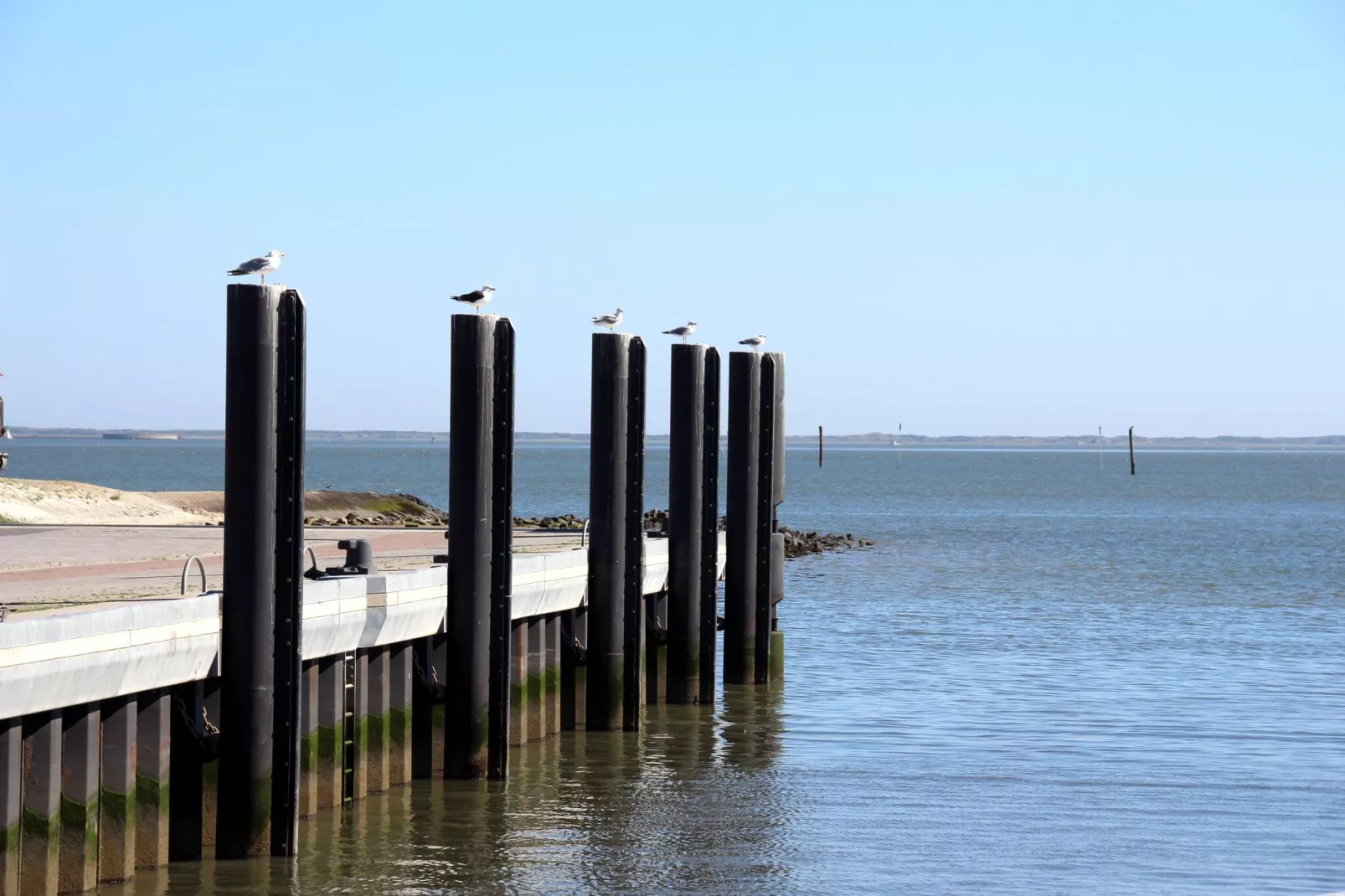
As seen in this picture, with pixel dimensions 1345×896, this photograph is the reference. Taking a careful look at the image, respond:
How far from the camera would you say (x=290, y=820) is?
47.4 feet

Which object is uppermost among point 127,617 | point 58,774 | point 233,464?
point 233,464

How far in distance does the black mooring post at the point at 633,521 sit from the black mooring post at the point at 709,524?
2562mm

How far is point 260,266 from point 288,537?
220cm

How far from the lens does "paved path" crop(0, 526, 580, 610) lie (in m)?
18.4

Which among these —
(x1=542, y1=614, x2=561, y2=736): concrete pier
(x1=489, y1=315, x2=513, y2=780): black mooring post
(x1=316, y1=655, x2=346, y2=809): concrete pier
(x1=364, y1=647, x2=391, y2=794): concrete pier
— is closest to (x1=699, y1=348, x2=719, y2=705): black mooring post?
(x1=542, y1=614, x2=561, y2=736): concrete pier

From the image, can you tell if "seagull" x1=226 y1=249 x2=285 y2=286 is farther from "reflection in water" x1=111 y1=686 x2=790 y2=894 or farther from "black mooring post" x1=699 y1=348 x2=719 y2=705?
"black mooring post" x1=699 y1=348 x2=719 y2=705

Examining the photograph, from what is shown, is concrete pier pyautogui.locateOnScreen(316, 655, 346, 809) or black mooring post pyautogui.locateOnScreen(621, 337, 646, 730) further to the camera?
black mooring post pyautogui.locateOnScreen(621, 337, 646, 730)

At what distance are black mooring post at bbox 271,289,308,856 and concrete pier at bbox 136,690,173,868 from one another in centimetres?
87

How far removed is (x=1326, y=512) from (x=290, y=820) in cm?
11265

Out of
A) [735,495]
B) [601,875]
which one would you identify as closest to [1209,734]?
[735,495]

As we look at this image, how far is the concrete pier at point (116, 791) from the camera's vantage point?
43.2ft

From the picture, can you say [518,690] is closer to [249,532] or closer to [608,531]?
[608,531]

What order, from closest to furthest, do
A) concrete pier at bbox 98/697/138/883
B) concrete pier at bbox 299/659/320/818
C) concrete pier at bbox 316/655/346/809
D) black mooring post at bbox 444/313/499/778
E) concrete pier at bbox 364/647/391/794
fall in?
concrete pier at bbox 98/697/138/883
concrete pier at bbox 299/659/320/818
concrete pier at bbox 316/655/346/809
concrete pier at bbox 364/647/391/794
black mooring post at bbox 444/313/499/778

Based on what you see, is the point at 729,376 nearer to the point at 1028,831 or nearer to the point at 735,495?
the point at 735,495
